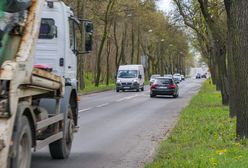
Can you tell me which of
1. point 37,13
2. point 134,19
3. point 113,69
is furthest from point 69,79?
point 113,69

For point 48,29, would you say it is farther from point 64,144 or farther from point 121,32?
point 121,32

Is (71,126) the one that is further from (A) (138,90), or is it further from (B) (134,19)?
(B) (134,19)

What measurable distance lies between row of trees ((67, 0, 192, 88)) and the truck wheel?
28986 millimetres

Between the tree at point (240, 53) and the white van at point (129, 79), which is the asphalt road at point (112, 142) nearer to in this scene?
the tree at point (240, 53)

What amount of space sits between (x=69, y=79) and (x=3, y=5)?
3914 millimetres

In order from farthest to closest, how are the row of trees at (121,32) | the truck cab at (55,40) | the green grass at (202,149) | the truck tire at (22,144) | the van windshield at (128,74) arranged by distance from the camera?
the van windshield at (128,74) → the row of trees at (121,32) → the truck cab at (55,40) → the green grass at (202,149) → the truck tire at (22,144)

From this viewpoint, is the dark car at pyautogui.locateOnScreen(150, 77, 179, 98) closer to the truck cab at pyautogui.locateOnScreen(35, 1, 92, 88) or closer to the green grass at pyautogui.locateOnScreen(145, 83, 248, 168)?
the green grass at pyautogui.locateOnScreen(145, 83, 248, 168)

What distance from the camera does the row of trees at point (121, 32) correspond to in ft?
157

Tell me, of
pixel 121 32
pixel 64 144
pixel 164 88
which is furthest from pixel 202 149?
pixel 121 32

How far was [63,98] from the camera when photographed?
9.98 meters

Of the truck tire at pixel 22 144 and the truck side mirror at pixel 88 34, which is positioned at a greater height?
the truck side mirror at pixel 88 34

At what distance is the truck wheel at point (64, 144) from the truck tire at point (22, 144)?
8.82 feet

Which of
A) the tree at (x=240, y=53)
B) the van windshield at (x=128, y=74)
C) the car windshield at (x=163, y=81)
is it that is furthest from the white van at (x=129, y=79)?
the tree at (x=240, y=53)

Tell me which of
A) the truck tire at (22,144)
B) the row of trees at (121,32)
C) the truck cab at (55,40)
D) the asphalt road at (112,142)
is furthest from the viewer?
the row of trees at (121,32)
